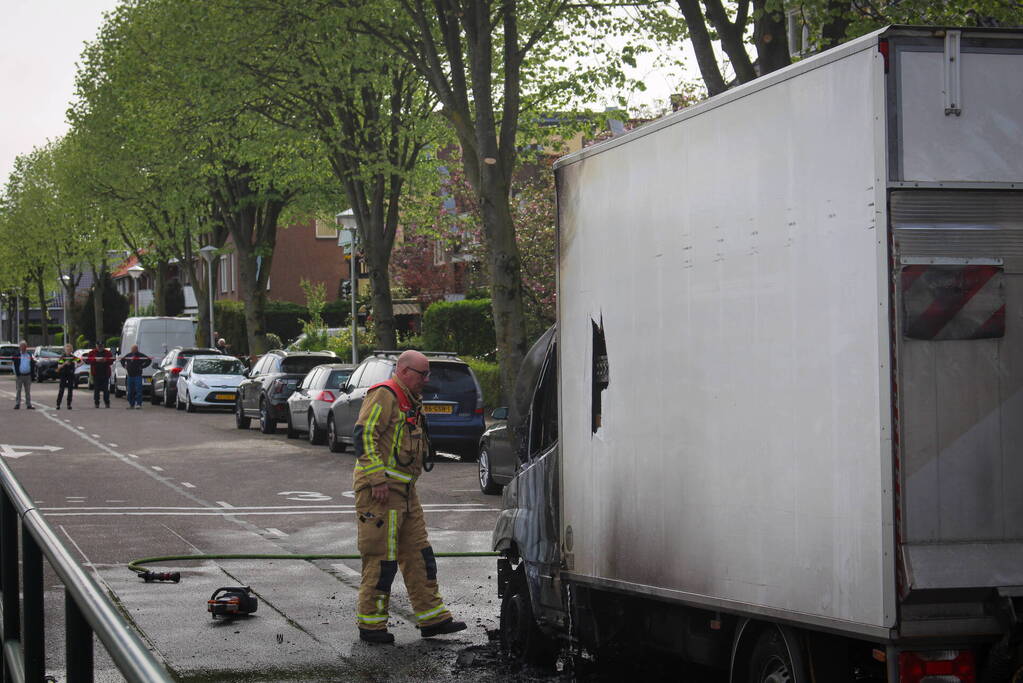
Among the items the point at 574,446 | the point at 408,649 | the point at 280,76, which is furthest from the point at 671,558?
the point at 280,76

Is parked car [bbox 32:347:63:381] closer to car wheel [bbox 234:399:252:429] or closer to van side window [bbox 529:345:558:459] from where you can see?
car wheel [bbox 234:399:252:429]

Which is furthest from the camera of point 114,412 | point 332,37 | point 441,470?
point 114,412

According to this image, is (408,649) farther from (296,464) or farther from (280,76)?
(280,76)

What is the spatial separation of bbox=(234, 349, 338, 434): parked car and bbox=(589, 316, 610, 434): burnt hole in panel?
24.5 m

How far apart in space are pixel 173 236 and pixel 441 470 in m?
37.0

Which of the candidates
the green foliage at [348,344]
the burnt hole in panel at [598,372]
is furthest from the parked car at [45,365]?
the burnt hole in panel at [598,372]

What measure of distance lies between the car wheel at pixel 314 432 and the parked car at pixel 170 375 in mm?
16409

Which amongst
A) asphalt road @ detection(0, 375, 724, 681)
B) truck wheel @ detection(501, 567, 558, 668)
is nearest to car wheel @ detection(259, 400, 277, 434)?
asphalt road @ detection(0, 375, 724, 681)

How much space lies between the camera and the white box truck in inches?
213

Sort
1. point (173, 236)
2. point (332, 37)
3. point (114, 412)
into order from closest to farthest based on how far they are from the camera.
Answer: point (332, 37) → point (114, 412) → point (173, 236)

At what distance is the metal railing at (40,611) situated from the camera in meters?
2.52

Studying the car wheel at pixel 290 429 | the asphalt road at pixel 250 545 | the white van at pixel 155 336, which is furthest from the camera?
the white van at pixel 155 336

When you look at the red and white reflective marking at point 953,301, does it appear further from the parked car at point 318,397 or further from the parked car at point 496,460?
the parked car at point 318,397

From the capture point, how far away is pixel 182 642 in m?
9.34
